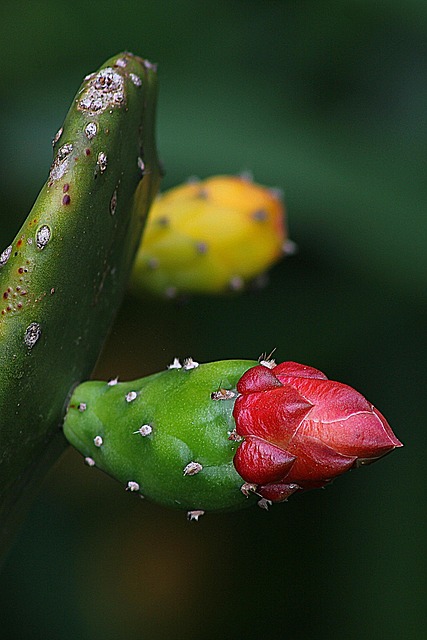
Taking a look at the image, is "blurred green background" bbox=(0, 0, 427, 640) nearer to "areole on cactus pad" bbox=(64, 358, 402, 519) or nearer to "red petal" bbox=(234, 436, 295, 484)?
"areole on cactus pad" bbox=(64, 358, 402, 519)

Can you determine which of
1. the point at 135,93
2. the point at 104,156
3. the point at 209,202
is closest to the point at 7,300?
the point at 104,156

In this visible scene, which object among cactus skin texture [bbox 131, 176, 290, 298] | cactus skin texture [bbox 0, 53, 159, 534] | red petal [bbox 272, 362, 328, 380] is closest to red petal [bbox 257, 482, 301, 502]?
red petal [bbox 272, 362, 328, 380]

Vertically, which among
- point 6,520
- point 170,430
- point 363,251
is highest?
point 363,251

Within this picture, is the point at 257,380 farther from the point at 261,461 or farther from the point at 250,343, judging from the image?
the point at 250,343

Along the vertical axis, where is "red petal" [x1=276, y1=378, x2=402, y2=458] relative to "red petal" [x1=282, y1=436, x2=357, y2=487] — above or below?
above

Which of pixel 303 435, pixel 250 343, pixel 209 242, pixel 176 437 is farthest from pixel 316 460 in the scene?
pixel 250 343

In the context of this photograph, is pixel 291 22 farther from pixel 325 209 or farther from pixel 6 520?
pixel 6 520

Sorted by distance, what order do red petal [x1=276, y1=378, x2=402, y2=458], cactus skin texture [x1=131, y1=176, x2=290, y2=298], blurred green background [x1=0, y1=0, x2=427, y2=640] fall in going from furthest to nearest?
blurred green background [x1=0, y1=0, x2=427, y2=640], cactus skin texture [x1=131, y1=176, x2=290, y2=298], red petal [x1=276, y1=378, x2=402, y2=458]

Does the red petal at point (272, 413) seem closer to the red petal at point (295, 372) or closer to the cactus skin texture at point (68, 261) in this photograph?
the red petal at point (295, 372)
